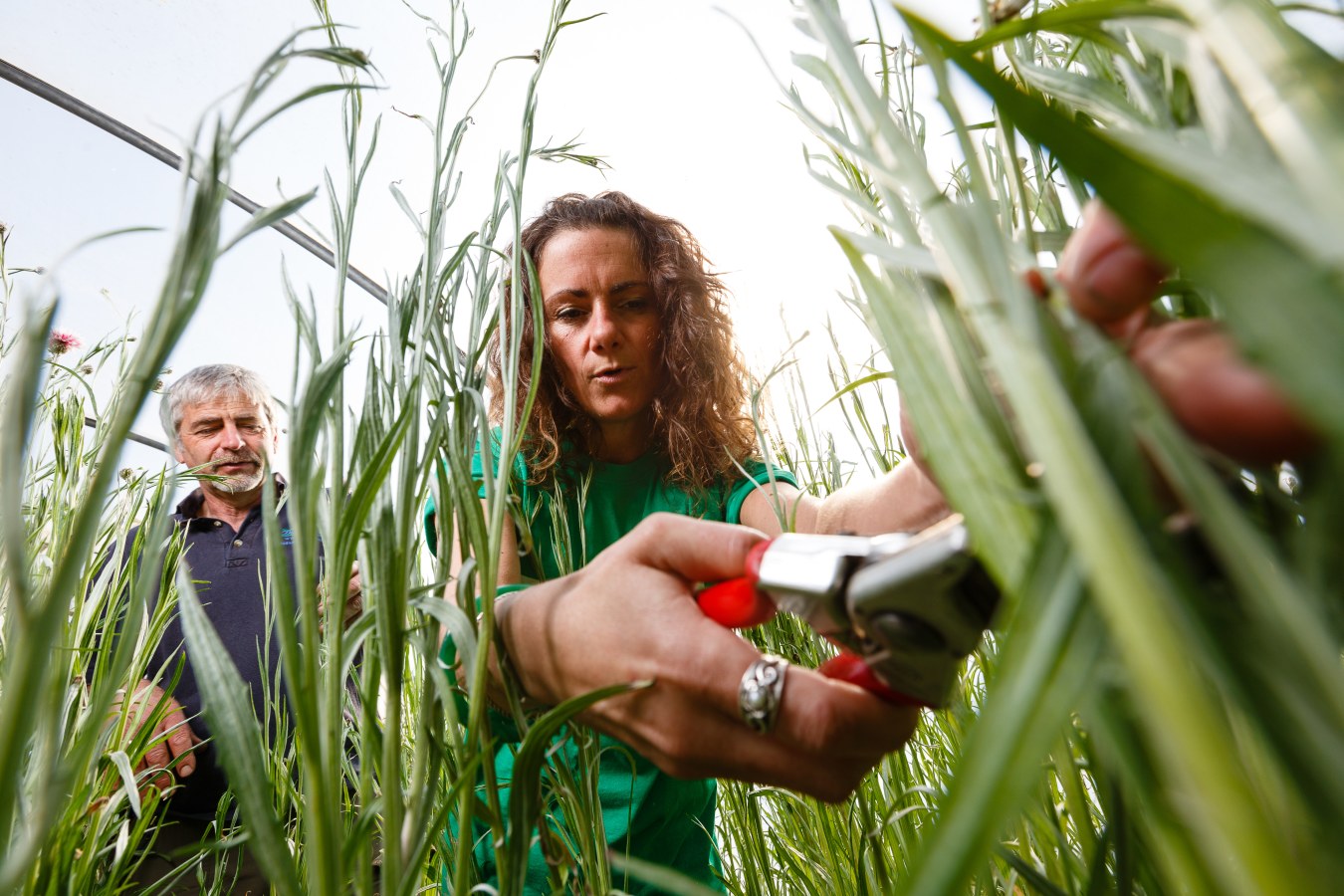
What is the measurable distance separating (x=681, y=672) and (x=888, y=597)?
0.44 ft

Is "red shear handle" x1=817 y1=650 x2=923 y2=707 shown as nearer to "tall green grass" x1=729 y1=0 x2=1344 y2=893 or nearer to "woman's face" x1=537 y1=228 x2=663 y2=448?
"tall green grass" x1=729 y1=0 x2=1344 y2=893

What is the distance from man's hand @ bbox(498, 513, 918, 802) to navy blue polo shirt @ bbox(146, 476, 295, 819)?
1407mm

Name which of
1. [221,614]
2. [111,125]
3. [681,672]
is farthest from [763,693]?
[111,125]

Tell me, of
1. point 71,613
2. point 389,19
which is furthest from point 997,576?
point 389,19

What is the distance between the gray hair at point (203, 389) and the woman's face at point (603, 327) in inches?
51.0

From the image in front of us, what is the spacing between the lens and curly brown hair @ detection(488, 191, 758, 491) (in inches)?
48.3

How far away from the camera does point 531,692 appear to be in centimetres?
39

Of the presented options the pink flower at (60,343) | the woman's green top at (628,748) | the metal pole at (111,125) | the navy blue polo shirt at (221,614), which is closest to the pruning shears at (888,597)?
the woman's green top at (628,748)

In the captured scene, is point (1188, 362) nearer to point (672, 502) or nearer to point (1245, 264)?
point (1245, 264)

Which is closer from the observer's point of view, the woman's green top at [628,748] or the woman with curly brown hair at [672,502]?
the woman with curly brown hair at [672,502]

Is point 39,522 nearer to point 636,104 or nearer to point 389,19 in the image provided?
point 389,19

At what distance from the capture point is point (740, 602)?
36 centimetres

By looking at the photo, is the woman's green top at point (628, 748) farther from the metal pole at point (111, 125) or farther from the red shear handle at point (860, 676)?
the metal pole at point (111, 125)

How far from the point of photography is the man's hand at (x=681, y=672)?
12.8 inches
